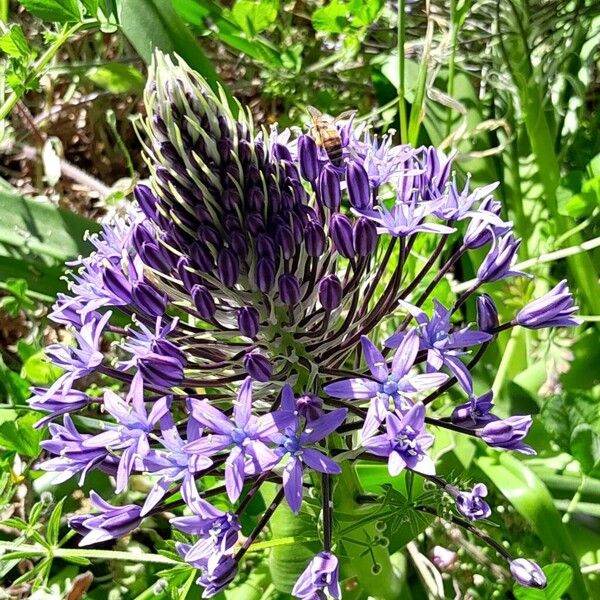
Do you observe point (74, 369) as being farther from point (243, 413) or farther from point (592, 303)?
point (592, 303)

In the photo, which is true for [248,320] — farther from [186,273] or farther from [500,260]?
[500,260]

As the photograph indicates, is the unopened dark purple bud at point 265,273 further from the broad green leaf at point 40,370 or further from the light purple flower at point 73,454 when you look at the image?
the broad green leaf at point 40,370

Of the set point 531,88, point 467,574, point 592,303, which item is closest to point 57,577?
point 467,574

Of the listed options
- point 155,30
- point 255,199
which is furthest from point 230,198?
point 155,30

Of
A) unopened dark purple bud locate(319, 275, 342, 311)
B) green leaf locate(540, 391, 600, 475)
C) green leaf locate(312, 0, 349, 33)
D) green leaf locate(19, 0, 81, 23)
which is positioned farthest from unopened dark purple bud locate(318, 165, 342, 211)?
green leaf locate(312, 0, 349, 33)

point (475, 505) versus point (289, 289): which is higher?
point (289, 289)

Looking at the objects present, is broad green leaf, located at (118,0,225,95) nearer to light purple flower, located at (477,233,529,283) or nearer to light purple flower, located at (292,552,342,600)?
light purple flower, located at (477,233,529,283)
